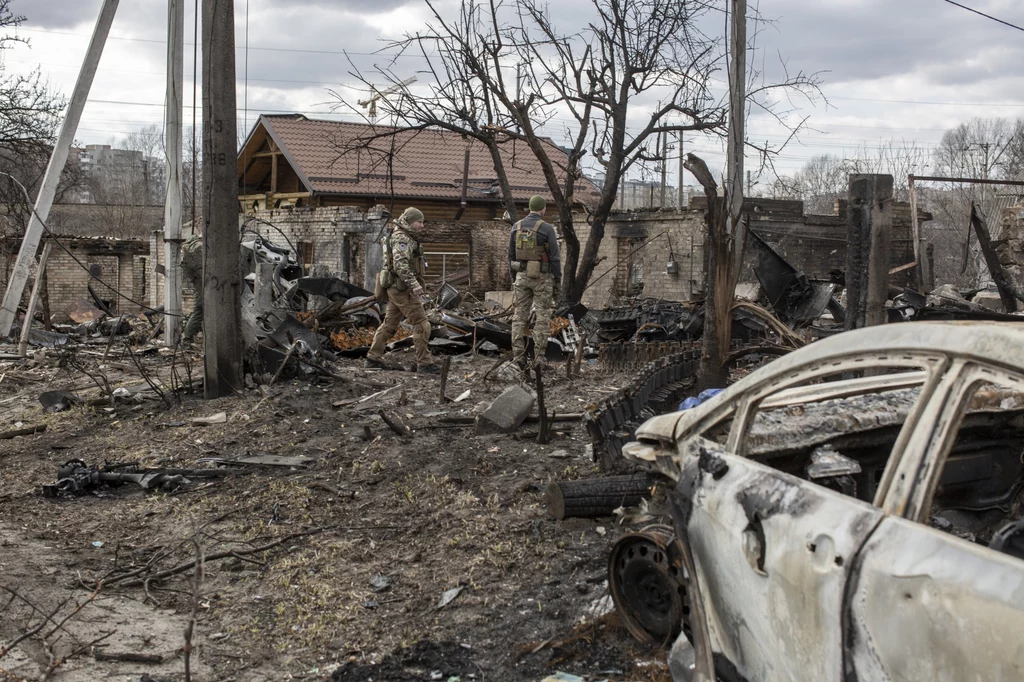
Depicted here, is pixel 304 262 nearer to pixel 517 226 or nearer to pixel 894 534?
pixel 517 226

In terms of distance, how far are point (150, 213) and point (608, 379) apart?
5404 centimetres

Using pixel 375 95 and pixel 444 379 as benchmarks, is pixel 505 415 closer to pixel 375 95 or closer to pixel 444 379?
pixel 444 379

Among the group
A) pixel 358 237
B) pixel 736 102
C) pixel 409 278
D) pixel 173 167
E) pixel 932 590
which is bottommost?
pixel 932 590

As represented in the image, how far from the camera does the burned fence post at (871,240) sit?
22.3 ft

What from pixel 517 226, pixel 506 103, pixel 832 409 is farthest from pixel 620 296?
pixel 832 409

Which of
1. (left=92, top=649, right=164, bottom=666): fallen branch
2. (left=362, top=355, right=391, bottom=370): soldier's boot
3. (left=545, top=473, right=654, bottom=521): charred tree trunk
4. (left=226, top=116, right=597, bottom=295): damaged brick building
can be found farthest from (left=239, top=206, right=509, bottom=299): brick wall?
(left=92, top=649, right=164, bottom=666): fallen branch

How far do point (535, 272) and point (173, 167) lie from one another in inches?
263

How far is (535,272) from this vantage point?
10.8 meters

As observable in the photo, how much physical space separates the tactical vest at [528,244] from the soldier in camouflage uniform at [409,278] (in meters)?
1.33

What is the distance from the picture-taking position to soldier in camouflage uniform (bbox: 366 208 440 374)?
11.1m

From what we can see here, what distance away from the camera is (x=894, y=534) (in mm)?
2281

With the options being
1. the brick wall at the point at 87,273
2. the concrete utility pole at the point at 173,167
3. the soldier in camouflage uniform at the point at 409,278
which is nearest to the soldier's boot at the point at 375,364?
the soldier in camouflage uniform at the point at 409,278

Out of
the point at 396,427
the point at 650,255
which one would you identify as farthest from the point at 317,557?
the point at 650,255

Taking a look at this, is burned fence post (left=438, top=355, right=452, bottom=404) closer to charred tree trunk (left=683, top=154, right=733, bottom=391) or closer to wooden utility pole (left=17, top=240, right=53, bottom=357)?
charred tree trunk (left=683, top=154, right=733, bottom=391)
